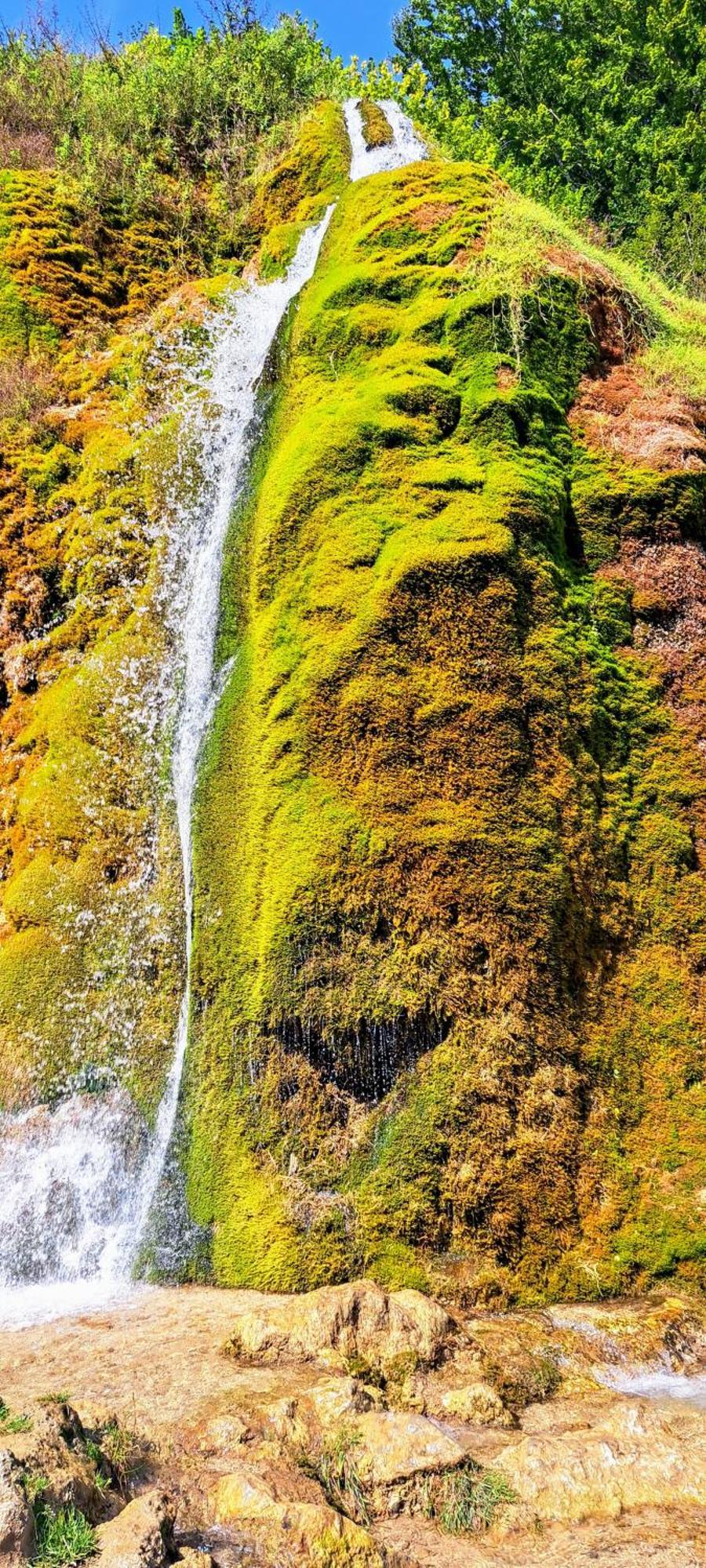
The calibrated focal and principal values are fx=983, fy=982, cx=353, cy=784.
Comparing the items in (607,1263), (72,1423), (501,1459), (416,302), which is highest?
(416,302)

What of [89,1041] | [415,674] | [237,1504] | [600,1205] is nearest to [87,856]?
[89,1041]

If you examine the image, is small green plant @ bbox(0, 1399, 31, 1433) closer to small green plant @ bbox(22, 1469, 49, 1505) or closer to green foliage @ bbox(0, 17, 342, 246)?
small green plant @ bbox(22, 1469, 49, 1505)

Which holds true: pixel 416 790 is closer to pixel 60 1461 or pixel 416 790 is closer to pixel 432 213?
pixel 60 1461

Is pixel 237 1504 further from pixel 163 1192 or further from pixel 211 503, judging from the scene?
pixel 211 503

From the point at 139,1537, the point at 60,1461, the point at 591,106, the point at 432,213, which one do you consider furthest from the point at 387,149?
the point at 139,1537

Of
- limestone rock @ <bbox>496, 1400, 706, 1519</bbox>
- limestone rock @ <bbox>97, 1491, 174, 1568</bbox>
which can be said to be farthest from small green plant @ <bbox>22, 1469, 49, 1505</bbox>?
limestone rock @ <bbox>496, 1400, 706, 1519</bbox>

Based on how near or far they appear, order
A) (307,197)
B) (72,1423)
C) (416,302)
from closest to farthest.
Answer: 1. (72,1423)
2. (416,302)
3. (307,197)

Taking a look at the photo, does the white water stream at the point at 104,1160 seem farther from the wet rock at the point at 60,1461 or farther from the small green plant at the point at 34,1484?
the small green plant at the point at 34,1484
